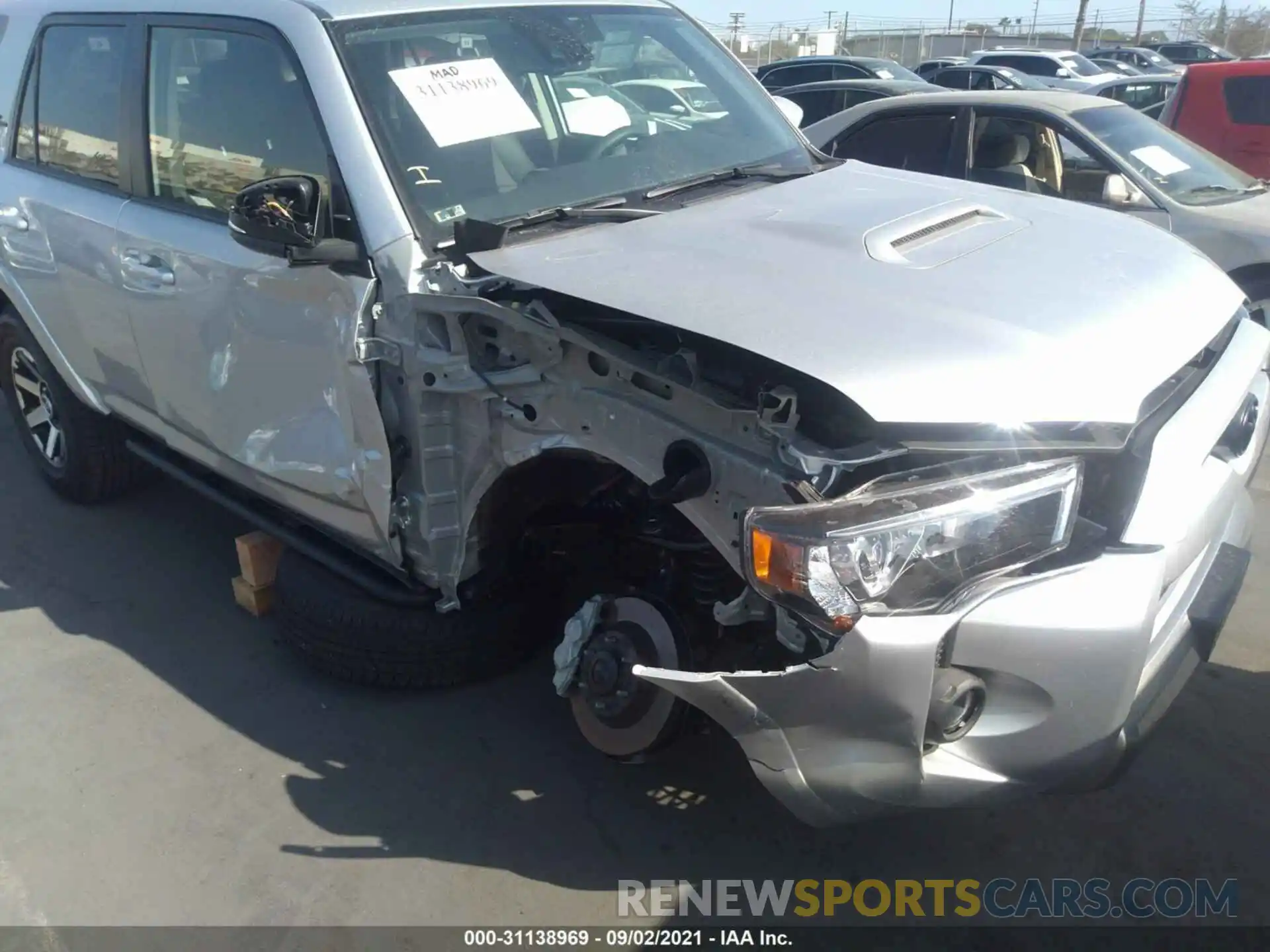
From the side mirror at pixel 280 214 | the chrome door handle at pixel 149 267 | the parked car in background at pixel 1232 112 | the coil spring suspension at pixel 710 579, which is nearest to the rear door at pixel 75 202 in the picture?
the chrome door handle at pixel 149 267

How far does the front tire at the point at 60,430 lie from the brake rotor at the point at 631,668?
2.73 meters

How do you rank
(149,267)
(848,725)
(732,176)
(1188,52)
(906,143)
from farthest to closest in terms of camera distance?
(1188,52), (906,143), (149,267), (732,176), (848,725)

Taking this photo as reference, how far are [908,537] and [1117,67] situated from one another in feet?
93.1

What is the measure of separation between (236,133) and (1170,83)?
13719 mm

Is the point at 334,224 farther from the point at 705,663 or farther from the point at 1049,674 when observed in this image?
the point at 1049,674

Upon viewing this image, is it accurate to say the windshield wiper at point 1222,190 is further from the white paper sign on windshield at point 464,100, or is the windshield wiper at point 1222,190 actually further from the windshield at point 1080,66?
the windshield at point 1080,66

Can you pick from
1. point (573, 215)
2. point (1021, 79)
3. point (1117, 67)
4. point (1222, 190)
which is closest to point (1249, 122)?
point (1222, 190)

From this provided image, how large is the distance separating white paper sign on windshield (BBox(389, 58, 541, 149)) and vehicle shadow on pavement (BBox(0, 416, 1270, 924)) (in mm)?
1640

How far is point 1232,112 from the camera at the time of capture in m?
7.88

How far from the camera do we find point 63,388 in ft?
14.4

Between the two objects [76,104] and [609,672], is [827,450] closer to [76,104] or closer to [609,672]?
[609,672]

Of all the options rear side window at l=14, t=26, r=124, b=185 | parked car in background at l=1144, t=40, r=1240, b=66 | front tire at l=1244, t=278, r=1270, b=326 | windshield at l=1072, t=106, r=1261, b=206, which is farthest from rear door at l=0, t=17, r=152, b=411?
parked car in background at l=1144, t=40, r=1240, b=66

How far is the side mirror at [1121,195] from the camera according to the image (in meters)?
5.68

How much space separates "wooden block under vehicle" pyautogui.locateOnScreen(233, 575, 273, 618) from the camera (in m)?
3.78
